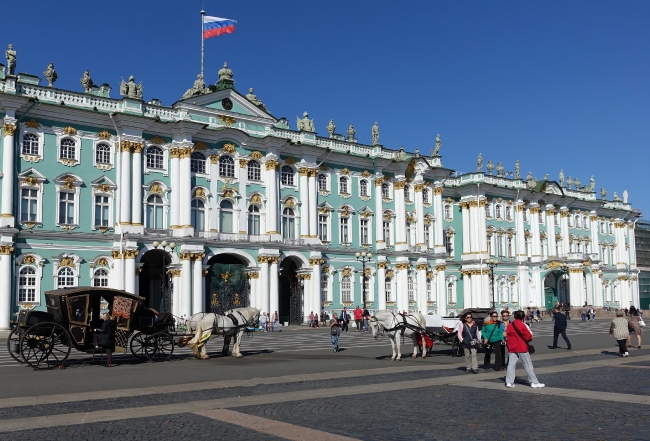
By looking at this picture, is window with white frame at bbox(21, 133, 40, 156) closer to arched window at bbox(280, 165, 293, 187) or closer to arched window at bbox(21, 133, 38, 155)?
arched window at bbox(21, 133, 38, 155)

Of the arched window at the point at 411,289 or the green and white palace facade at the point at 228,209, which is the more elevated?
the green and white palace facade at the point at 228,209

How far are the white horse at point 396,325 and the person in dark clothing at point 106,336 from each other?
8647mm

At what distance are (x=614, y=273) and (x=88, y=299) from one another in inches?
3247

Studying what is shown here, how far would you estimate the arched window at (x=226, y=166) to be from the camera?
52062 mm

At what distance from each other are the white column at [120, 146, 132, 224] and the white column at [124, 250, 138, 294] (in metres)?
2.17

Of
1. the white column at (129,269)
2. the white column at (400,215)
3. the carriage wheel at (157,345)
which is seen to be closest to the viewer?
the carriage wheel at (157,345)

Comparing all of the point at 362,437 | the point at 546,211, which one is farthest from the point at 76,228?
the point at 546,211

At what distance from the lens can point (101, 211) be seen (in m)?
46.6

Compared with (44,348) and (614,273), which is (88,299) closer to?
(44,348)

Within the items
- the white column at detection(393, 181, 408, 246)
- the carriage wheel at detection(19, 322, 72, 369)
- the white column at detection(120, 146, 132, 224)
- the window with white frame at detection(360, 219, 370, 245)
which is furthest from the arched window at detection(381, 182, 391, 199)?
the carriage wheel at detection(19, 322, 72, 369)

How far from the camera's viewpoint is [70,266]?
147ft

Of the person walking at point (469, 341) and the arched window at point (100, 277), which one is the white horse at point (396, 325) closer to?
the person walking at point (469, 341)

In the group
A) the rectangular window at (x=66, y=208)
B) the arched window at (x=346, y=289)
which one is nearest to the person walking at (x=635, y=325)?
the arched window at (x=346, y=289)

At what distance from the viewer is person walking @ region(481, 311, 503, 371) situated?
805 inches
